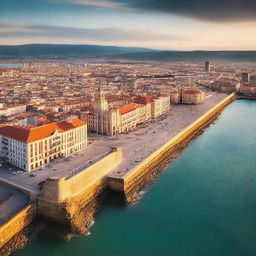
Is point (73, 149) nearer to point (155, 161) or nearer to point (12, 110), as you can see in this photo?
point (155, 161)

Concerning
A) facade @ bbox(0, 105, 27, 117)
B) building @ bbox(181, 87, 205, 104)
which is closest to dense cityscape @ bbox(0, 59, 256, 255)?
facade @ bbox(0, 105, 27, 117)

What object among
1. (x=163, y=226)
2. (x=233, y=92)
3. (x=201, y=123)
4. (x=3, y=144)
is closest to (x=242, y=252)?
(x=163, y=226)

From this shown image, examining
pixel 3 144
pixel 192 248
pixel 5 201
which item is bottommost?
pixel 192 248

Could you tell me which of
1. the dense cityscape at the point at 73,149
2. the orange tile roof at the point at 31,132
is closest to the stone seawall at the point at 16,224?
the dense cityscape at the point at 73,149

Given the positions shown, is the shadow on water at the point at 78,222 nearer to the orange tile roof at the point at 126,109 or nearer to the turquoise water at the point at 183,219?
the turquoise water at the point at 183,219

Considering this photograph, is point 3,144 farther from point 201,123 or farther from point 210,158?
point 201,123

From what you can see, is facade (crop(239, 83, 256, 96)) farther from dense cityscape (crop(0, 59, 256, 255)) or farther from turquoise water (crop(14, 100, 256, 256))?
turquoise water (crop(14, 100, 256, 256))
